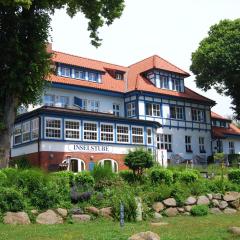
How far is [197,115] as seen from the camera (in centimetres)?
4884

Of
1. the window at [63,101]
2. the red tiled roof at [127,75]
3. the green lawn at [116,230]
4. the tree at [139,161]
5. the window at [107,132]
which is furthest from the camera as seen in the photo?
the red tiled roof at [127,75]

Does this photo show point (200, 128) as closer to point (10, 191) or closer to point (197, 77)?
point (197, 77)

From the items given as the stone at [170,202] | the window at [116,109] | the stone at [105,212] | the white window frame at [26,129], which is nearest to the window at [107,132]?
the white window frame at [26,129]

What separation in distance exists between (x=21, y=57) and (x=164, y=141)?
2403cm

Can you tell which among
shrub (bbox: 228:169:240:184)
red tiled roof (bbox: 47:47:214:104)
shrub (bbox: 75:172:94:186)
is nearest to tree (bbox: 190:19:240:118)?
red tiled roof (bbox: 47:47:214:104)

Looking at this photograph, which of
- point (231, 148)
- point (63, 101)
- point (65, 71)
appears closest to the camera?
point (63, 101)

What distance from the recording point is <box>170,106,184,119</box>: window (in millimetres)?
46469

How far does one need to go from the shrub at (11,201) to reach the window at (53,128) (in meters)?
16.7

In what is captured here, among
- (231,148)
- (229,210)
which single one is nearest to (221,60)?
(231,148)

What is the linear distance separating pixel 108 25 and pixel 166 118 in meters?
18.9

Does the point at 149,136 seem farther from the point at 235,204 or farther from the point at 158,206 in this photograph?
the point at 158,206

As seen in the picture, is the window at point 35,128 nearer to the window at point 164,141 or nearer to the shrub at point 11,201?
the window at point 164,141

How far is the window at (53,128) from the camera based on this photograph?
32844 millimetres

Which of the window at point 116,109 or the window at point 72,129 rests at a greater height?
the window at point 116,109
